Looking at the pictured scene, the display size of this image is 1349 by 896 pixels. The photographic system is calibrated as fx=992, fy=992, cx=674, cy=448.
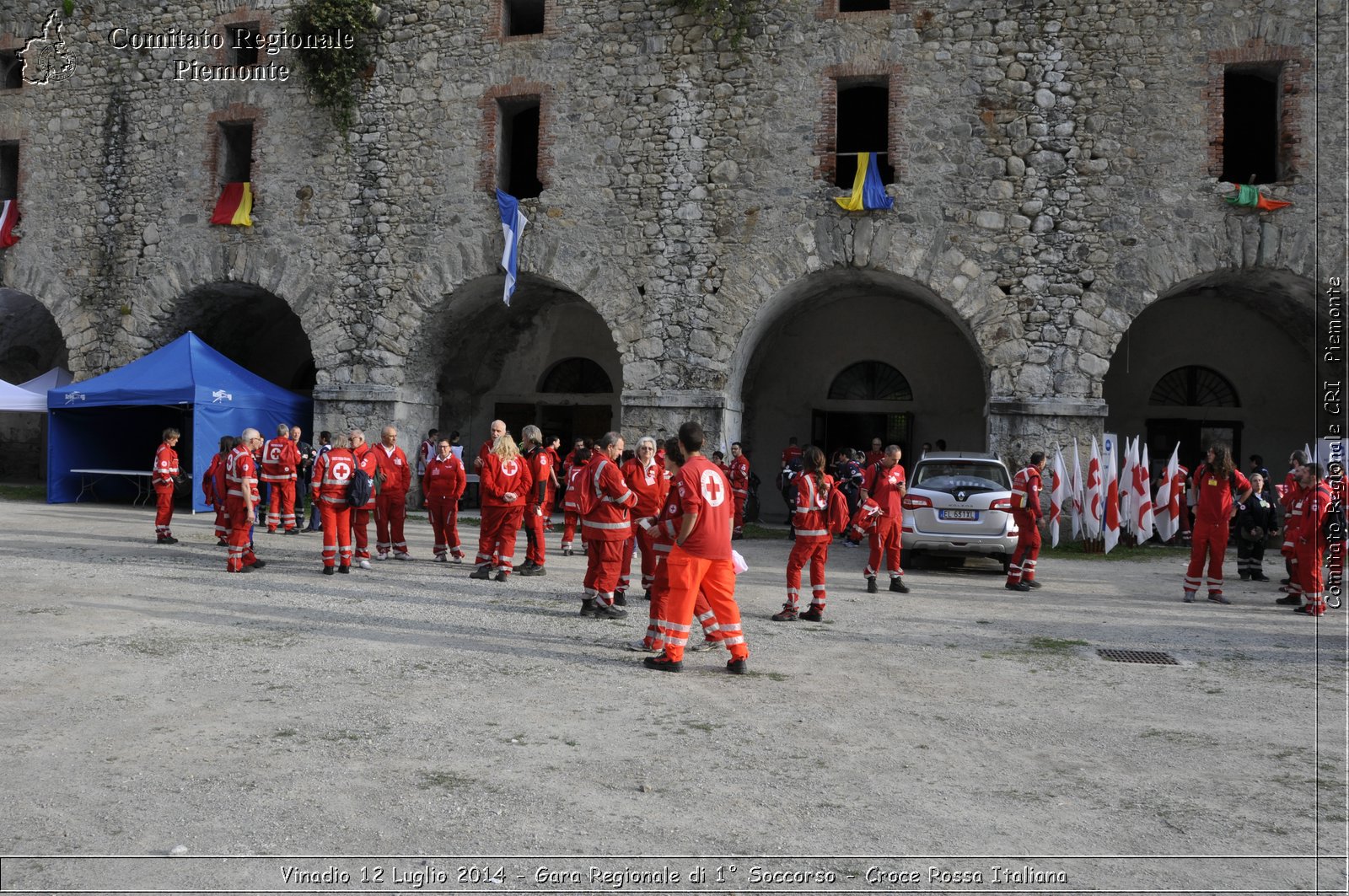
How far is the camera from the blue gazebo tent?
1714cm

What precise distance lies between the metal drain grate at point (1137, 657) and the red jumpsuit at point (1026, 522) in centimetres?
344

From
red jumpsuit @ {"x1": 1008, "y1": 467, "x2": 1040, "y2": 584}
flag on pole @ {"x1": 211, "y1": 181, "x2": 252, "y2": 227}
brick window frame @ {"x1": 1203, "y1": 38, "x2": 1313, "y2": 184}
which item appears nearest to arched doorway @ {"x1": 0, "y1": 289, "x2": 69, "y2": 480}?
flag on pole @ {"x1": 211, "y1": 181, "x2": 252, "y2": 227}

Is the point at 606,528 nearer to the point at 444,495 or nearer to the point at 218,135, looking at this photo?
the point at 444,495

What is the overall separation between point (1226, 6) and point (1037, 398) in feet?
21.8

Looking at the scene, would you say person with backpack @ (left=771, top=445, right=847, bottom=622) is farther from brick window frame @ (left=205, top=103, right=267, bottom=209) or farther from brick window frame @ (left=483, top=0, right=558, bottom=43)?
brick window frame @ (left=205, top=103, right=267, bottom=209)

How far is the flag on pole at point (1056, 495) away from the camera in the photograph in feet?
49.7

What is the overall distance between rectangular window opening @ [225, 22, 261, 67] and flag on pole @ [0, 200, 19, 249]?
5.74 metres

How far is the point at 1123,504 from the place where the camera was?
15312 millimetres

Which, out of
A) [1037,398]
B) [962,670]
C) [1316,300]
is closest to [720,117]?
[1037,398]

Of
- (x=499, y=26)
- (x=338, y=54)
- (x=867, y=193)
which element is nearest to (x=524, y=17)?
(x=499, y=26)

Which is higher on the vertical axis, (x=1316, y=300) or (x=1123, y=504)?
(x=1316, y=300)

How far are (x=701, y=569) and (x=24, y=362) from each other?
2392cm

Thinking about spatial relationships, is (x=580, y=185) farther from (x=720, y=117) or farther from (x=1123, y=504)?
(x=1123, y=504)

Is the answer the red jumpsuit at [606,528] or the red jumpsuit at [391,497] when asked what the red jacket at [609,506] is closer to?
the red jumpsuit at [606,528]
